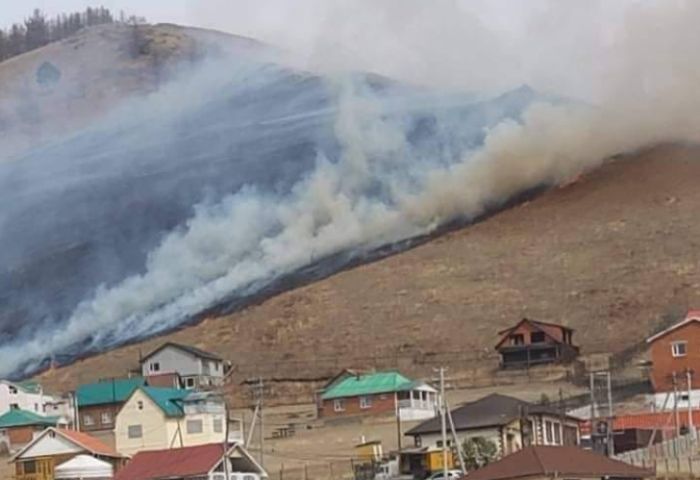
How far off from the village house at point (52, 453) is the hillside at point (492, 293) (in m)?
22.2

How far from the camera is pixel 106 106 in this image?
12256cm

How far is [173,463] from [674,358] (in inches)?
858

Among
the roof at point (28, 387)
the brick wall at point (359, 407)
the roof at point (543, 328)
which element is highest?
the roof at point (543, 328)

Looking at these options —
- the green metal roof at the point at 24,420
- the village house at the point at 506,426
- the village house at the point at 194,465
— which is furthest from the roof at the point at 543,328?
the village house at the point at 194,465

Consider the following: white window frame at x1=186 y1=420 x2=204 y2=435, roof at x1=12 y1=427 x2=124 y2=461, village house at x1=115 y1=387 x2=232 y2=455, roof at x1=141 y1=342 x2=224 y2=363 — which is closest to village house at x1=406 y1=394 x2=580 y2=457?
roof at x1=12 y1=427 x2=124 y2=461

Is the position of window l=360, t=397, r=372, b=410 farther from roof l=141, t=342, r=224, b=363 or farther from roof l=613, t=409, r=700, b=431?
roof l=141, t=342, r=224, b=363

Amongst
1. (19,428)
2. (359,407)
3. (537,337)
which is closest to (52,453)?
(19,428)

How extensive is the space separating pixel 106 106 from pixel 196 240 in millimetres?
26074

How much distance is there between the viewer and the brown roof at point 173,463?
48.0m

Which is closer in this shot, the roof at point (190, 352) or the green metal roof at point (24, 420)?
the green metal roof at point (24, 420)

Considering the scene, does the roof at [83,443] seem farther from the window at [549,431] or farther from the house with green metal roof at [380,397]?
the house with green metal roof at [380,397]

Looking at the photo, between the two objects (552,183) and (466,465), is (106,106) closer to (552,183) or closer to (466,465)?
(552,183)

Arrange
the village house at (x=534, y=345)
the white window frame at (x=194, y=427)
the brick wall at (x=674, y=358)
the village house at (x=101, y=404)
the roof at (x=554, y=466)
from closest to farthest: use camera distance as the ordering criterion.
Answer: the roof at (x=554, y=466), the white window frame at (x=194, y=427), the brick wall at (x=674, y=358), the village house at (x=101, y=404), the village house at (x=534, y=345)

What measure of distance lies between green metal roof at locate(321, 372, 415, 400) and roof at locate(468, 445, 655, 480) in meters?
25.8
